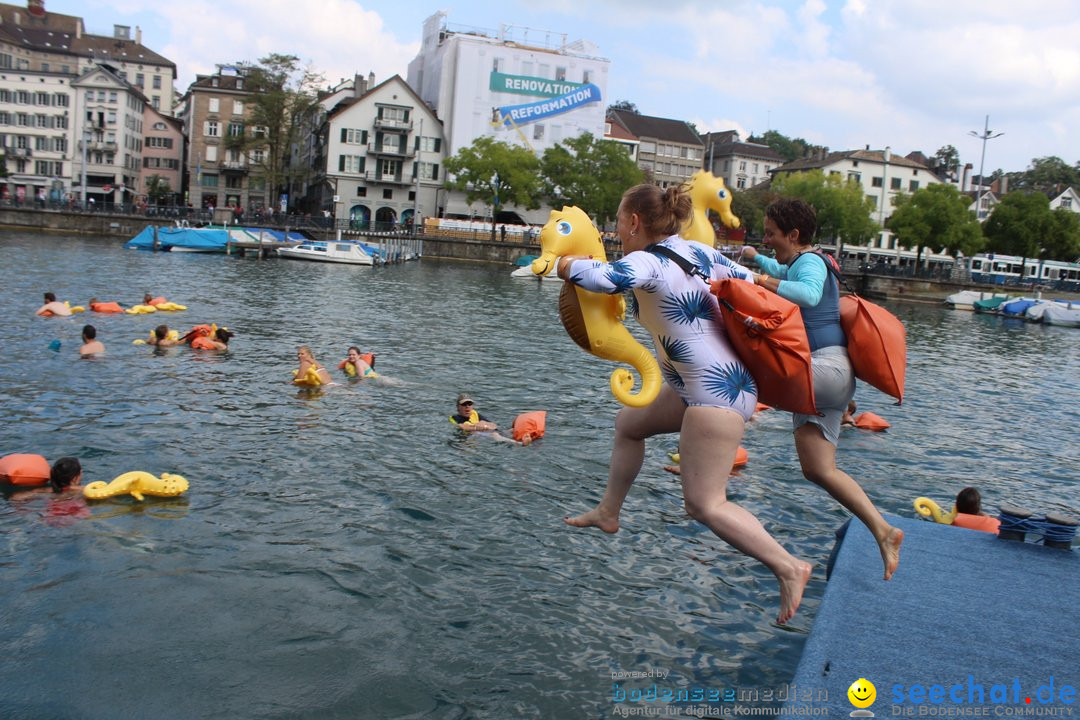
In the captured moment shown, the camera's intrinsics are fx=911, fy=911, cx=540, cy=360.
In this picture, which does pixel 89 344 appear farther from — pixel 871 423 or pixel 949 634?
pixel 949 634

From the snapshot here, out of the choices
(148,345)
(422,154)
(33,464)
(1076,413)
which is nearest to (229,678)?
(33,464)

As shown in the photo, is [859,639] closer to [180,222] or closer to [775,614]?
[775,614]

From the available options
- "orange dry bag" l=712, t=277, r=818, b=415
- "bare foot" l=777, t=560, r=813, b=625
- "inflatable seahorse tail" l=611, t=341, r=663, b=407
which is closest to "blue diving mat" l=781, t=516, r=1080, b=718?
"bare foot" l=777, t=560, r=813, b=625

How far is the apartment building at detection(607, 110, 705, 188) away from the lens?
137 meters

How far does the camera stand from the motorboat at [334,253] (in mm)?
69062

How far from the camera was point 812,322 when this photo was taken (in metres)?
6.27

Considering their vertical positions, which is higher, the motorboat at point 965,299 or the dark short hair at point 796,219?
the dark short hair at point 796,219

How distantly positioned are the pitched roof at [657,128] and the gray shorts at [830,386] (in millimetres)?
135022

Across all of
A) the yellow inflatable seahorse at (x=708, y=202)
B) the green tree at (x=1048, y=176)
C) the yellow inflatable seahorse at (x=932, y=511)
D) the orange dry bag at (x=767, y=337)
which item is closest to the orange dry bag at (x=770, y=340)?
the orange dry bag at (x=767, y=337)

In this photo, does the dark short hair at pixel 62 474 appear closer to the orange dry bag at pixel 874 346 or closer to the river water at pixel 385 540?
the river water at pixel 385 540

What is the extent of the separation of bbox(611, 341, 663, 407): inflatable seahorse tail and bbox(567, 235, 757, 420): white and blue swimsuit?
0.16m

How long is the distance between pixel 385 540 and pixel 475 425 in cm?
568

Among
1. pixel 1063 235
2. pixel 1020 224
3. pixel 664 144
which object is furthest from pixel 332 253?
pixel 664 144

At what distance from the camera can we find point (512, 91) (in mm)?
105625
